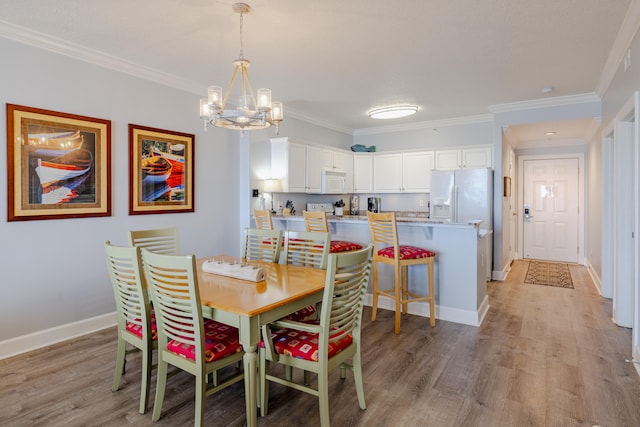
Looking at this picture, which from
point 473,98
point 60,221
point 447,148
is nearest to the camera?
point 60,221

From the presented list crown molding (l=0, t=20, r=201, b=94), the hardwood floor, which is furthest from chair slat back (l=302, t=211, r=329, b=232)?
crown molding (l=0, t=20, r=201, b=94)

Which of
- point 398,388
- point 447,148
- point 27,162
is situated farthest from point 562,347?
point 27,162

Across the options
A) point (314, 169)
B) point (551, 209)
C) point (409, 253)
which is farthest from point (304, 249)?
point (551, 209)

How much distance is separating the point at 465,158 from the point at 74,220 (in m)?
5.23

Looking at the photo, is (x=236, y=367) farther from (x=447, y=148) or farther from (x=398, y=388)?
(x=447, y=148)

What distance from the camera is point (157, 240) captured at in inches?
119

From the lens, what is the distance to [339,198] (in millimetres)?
6812

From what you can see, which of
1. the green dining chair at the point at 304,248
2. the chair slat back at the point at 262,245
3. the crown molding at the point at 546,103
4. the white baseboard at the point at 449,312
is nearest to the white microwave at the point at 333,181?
the white baseboard at the point at 449,312

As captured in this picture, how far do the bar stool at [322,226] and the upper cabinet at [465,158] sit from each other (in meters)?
2.83

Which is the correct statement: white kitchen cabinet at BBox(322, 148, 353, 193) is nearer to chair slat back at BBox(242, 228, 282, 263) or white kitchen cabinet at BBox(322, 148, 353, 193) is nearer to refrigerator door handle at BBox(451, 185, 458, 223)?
refrigerator door handle at BBox(451, 185, 458, 223)

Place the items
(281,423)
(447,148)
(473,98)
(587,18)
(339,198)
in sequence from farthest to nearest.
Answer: (339,198) → (447,148) → (473,98) → (587,18) → (281,423)

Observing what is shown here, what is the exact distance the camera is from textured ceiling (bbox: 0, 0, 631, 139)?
253 centimetres

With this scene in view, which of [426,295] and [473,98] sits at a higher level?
[473,98]

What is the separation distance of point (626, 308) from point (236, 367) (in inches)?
139
